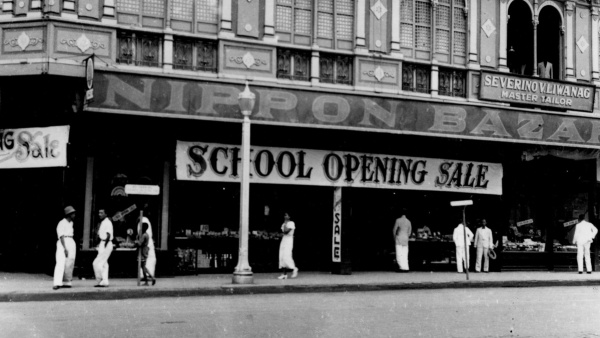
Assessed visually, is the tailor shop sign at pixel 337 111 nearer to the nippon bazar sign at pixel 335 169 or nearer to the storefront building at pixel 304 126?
the storefront building at pixel 304 126

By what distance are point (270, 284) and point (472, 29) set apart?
10.7 metres

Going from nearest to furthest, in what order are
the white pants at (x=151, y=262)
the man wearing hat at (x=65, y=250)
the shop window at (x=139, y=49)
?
the man wearing hat at (x=65, y=250), the white pants at (x=151, y=262), the shop window at (x=139, y=49)

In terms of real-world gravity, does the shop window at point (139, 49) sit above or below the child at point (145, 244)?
above

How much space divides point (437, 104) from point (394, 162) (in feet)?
6.78

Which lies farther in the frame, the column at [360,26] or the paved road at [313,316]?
the column at [360,26]

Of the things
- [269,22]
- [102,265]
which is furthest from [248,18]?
[102,265]

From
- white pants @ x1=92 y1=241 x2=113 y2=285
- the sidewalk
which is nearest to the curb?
the sidewalk

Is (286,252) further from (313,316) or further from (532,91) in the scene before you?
(532,91)

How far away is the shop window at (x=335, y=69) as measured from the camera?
20.9 meters

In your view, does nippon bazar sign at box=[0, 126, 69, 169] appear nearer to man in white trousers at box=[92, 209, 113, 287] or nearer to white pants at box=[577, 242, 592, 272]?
man in white trousers at box=[92, 209, 113, 287]

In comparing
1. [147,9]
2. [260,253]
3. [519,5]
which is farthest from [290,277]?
[519,5]

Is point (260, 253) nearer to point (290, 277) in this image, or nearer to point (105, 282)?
point (290, 277)

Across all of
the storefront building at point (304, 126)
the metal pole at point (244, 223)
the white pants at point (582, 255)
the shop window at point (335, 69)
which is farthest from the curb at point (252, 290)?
the shop window at point (335, 69)

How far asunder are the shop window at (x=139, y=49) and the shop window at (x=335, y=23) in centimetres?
456
